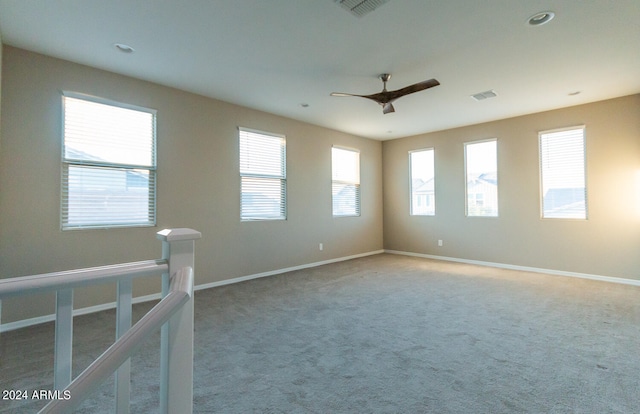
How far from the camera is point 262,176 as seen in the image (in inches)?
199

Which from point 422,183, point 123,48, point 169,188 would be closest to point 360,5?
point 123,48

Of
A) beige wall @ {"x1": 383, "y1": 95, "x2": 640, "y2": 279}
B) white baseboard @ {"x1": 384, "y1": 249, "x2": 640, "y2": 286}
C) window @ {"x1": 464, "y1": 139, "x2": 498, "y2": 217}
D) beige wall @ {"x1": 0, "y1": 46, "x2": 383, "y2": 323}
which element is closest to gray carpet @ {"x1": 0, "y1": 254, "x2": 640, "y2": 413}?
white baseboard @ {"x1": 384, "y1": 249, "x2": 640, "y2": 286}

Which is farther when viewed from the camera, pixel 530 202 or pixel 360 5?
pixel 530 202

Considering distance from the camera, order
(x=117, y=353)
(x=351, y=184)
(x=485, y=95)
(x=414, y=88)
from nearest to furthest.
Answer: (x=117, y=353)
(x=414, y=88)
(x=485, y=95)
(x=351, y=184)

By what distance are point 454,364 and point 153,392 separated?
2091mm

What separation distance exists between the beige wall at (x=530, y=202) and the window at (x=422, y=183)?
0.13 m

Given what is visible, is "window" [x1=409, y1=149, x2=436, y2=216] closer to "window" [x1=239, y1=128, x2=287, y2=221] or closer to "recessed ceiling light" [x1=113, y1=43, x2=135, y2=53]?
"window" [x1=239, y1=128, x2=287, y2=221]

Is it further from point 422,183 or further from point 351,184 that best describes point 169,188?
point 422,183

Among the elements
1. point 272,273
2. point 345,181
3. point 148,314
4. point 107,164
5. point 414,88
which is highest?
point 414,88

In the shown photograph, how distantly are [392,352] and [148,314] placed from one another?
7.30ft

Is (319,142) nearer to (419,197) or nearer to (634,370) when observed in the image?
(419,197)

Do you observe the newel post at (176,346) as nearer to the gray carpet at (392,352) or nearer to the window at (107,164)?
the gray carpet at (392,352)

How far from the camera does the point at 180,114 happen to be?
416 centimetres

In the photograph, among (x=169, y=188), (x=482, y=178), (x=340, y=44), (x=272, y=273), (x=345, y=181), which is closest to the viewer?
(x=340, y=44)
